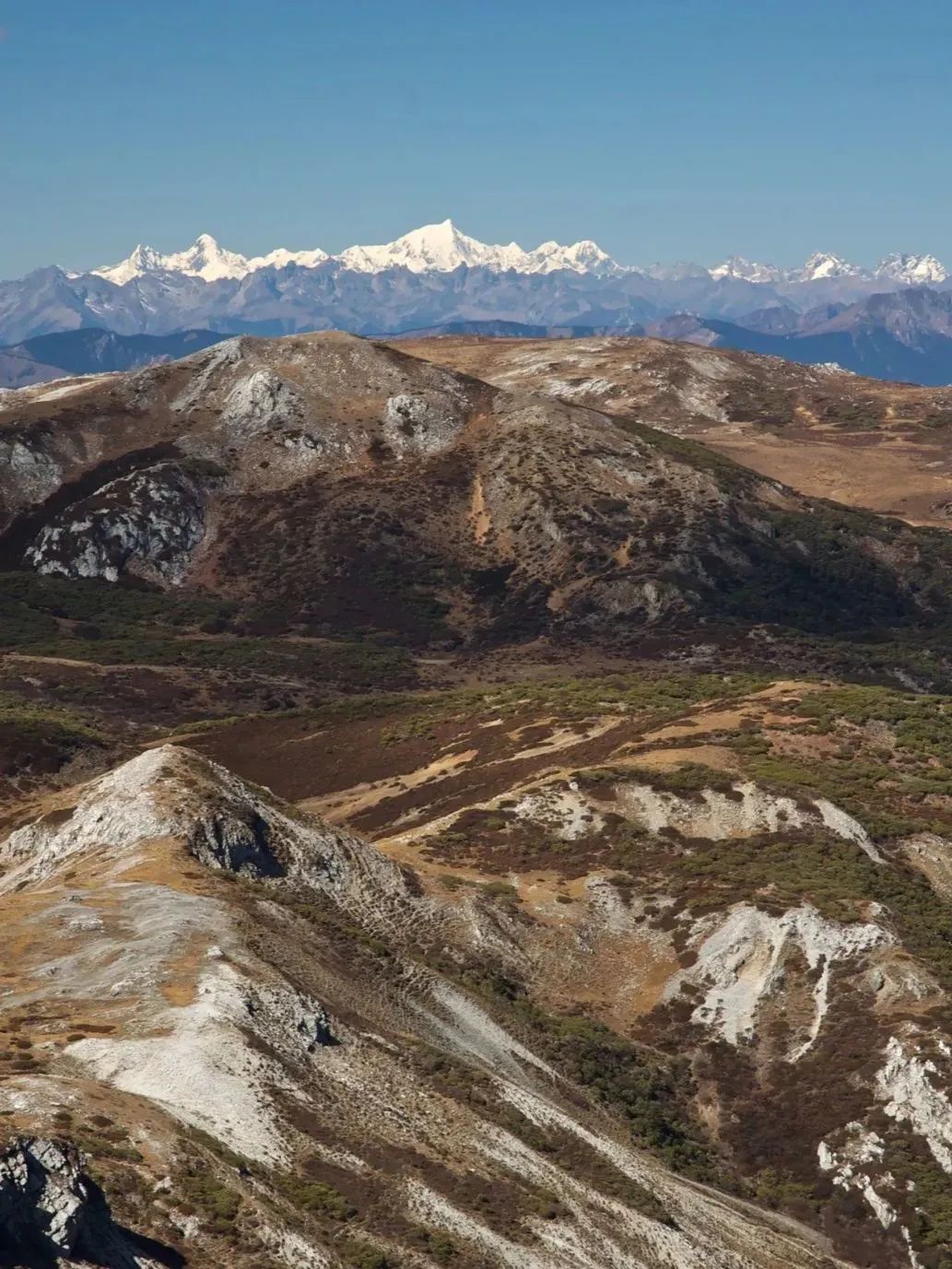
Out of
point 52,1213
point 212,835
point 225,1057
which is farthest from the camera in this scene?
point 212,835

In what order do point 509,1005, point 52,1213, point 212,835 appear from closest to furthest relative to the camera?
point 52,1213
point 509,1005
point 212,835

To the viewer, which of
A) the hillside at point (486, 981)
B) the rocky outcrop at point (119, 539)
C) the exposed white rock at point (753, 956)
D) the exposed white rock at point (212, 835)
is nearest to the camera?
the hillside at point (486, 981)

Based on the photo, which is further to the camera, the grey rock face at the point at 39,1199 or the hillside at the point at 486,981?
the hillside at the point at 486,981

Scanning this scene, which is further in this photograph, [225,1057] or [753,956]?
[753,956]

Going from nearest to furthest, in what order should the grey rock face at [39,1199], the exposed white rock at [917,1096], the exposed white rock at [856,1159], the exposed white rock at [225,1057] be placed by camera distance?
the grey rock face at [39,1199] → the exposed white rock at [225,1057] → the exposed white rock at [856,1159] → the exposed white rock at [917,1096]

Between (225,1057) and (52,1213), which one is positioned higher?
(52,1213)

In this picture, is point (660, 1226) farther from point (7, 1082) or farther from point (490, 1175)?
point (7, 1082)

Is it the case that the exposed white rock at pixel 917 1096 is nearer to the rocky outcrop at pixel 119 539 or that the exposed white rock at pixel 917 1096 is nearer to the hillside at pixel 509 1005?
the hillside at pixel 509 1005

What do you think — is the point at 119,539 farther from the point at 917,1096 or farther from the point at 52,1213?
the point at 52,1213

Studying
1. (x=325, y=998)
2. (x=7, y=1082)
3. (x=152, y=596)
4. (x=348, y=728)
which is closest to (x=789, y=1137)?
(x=325, y=998)

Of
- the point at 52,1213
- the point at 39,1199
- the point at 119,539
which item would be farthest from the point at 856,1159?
the point at 119,539

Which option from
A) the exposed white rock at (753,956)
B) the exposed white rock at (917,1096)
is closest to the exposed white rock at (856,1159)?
the exposed white rock at (917,1096)
